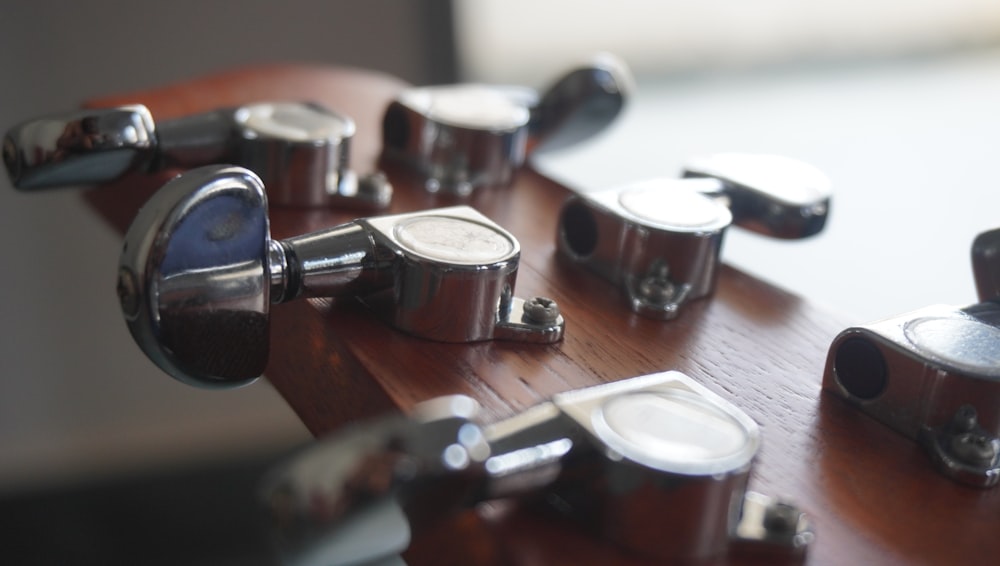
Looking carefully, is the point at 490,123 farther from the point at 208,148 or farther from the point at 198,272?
the point at 198,272

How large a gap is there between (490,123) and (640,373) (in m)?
0.31

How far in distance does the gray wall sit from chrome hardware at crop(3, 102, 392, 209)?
2.79ft

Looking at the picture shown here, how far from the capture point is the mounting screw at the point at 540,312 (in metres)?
0.57

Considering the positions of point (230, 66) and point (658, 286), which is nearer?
point (658, 286)

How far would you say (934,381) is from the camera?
51cm

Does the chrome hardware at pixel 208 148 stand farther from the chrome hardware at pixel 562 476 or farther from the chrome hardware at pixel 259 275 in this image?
the chrome hardware at pixel 562 476

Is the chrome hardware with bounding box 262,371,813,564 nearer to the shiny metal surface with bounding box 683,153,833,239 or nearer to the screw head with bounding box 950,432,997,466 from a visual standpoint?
the screw head with bounding box 950,432,997,466

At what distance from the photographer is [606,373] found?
0.55m

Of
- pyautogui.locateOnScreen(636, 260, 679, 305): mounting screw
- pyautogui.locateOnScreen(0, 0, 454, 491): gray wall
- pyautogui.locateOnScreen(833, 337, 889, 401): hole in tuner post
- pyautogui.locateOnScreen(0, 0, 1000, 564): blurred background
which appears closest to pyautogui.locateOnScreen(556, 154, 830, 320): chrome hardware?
pyautogui.locateOnScreen(636, 260, 679, 305): mounting screw

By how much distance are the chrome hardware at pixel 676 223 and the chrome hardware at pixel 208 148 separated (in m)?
0.16

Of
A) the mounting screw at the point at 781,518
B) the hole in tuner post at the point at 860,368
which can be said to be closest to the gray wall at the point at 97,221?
the hole in tuner post at the point at 860,368

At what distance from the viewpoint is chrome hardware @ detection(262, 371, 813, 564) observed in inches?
14.8

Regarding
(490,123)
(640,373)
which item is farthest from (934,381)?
(490,123)

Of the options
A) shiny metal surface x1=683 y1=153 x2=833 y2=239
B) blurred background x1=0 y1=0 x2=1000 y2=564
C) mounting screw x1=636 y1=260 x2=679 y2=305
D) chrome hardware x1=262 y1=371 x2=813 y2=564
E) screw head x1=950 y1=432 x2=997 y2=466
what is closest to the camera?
chrome hardware x1=262 y1=371 x2=813 y2=564
